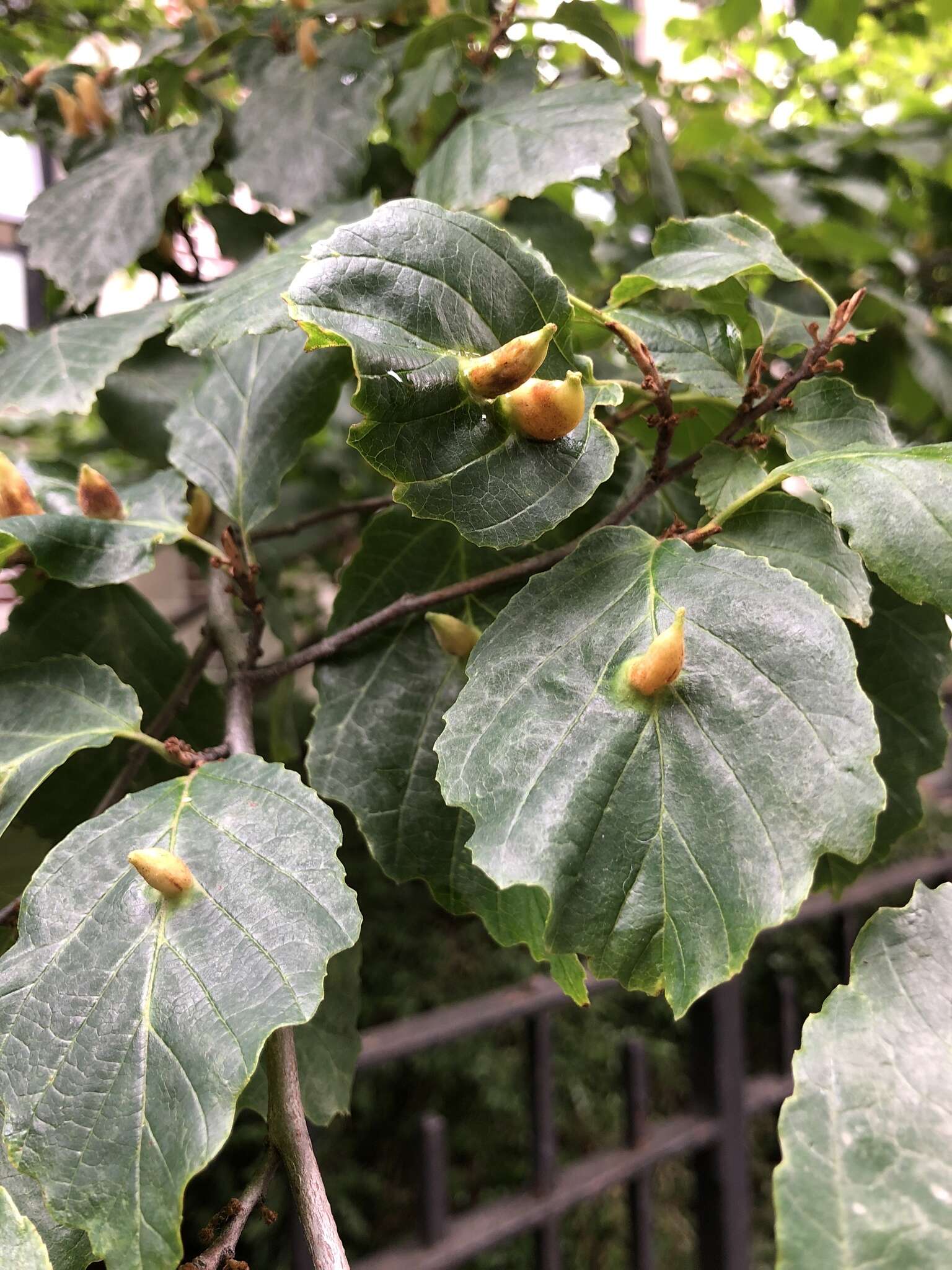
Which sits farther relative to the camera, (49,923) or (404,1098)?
(404,1098)

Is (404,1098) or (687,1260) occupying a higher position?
(404,1098)

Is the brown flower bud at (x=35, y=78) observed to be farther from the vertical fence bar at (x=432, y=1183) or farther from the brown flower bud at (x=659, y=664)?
the vertical fence bar at (x=432, y=1183)

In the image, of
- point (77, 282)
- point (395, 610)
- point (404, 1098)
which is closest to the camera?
point (395, 610)

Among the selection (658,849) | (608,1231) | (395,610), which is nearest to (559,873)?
(658,849)

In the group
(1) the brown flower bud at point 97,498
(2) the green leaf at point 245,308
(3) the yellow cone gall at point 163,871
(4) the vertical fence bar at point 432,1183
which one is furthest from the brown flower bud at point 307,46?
(4) the vertical fence bar at point 432,1183

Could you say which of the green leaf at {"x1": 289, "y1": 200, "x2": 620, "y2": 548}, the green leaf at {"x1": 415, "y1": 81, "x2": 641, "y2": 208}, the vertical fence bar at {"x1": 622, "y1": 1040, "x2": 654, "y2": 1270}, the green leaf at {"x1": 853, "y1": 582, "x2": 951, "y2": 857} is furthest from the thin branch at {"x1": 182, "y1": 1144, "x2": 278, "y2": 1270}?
the vertical fence bar at {"x1": 622, "y1": 1040, "x2": 654, "y2": 1270}

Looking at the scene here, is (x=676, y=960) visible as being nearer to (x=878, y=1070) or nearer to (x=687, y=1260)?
(x=878, y=1070)

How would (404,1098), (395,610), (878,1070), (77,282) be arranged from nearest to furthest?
1. (878,1070)
2. (395,610)
3. (77,282)
4. (404,1098)
